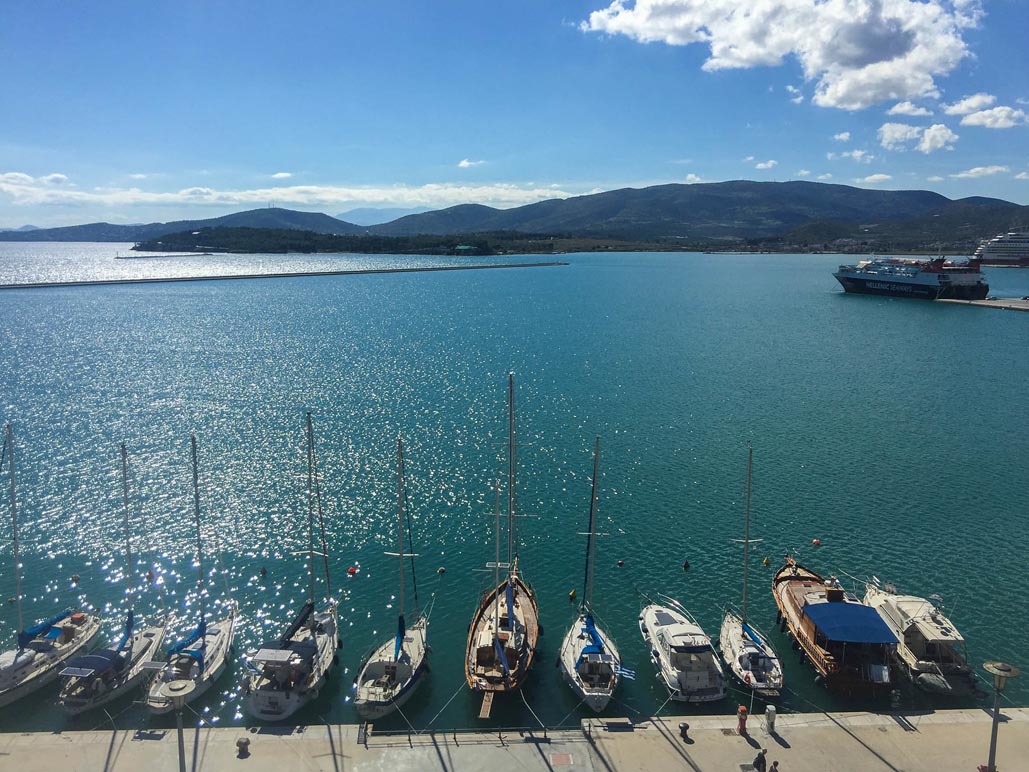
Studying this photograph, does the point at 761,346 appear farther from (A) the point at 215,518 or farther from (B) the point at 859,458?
(A) the point at 215,518

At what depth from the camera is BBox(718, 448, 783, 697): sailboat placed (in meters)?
24.0

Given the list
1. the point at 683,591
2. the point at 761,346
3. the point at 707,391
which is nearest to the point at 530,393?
Answer: the point at 707,391

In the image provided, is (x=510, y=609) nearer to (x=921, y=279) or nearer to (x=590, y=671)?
(x=590, y=671)

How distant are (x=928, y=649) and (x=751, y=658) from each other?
7.30 meters

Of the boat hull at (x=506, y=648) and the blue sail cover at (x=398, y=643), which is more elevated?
the blue sail cover at (x=398, y=643)

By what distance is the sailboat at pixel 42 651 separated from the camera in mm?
23750

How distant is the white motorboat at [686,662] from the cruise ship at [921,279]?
162576mm

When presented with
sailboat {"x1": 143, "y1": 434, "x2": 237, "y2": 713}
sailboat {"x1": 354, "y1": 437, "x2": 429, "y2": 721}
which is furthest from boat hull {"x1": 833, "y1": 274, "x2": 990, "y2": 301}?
sailboat {"x1": 143, "y1": 434, "x2": 237, "y2": 713}

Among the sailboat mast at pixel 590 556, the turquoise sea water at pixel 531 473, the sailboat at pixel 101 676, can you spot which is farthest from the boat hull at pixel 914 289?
the sailboat at pixel 101 676

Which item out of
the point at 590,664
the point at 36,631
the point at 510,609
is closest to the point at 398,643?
the point at 510,609

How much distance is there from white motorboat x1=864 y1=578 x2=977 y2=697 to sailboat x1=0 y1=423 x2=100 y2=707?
3381cm

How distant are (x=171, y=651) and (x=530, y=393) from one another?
47427 millimetres

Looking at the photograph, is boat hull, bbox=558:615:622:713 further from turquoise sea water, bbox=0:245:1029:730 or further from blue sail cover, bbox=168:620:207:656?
blue sail cover, bbox=168:620:207:656

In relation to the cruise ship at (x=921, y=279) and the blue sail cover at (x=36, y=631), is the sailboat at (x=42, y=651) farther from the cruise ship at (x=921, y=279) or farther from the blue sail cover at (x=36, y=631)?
the cruise ship at (x=921, y=279)
